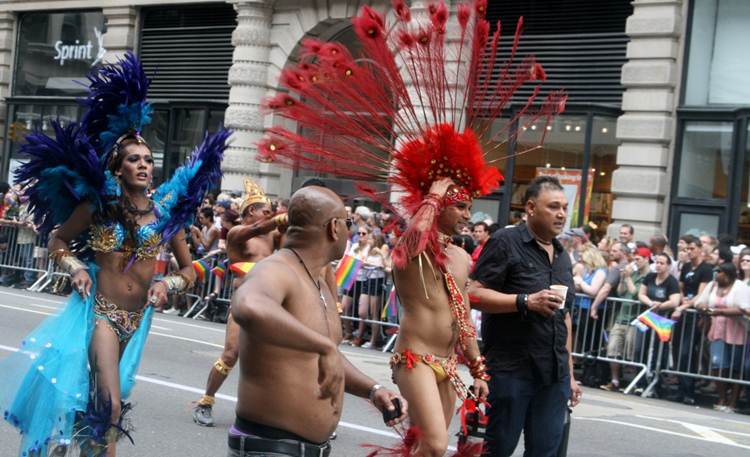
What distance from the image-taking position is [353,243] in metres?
16.8

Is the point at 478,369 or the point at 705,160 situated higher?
the point at 705,160

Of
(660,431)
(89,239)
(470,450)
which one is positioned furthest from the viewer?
(660,431)

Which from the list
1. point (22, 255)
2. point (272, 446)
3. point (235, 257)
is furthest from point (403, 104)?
point (22, 255)

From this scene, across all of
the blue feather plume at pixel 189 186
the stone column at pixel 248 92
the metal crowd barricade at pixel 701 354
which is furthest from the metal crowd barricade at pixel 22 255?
the blue feather plume at pixel 189 186

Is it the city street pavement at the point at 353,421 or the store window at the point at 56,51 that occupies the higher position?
the store window at the point at 56,51

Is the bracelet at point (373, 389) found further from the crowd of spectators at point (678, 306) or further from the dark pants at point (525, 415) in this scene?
the crowd of spectators at point (678, 306)

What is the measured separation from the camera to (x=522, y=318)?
6.36 meters

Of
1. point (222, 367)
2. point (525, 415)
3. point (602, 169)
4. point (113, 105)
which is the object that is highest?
point (602, 169)

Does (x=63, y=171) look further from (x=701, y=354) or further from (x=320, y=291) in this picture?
(x=701, y=354)

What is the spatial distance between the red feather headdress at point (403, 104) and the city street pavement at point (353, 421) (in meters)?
2.86

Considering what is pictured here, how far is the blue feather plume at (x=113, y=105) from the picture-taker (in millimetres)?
6719

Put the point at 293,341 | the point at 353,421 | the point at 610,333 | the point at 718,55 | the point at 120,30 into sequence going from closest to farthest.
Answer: the point at 293,341, the point at 353,421, the point at 610,333, the point at 718,55, the point at 120,30

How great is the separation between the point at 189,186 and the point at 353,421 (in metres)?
3.35

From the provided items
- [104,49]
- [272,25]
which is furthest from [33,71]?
[272,25]
